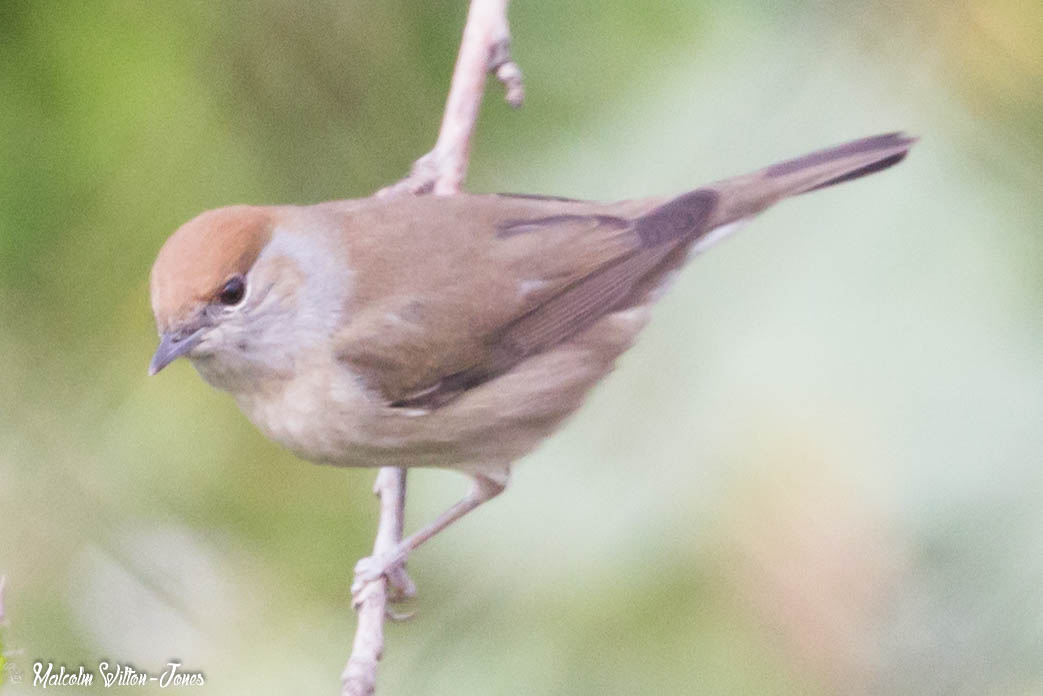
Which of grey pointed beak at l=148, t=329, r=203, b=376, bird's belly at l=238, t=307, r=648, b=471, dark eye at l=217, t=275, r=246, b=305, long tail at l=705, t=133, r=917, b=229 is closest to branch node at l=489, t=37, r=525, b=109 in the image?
long tail at l=705, t=133, r=917, b=229

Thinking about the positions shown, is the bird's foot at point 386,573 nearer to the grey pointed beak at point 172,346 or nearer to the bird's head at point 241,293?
the bird's head at point 241,293

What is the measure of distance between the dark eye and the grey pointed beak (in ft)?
0.36

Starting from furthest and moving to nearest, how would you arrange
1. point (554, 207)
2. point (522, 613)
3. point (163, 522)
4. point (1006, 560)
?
point (163, 522) → point (554, 207) → point (522, 613) → point (1006, 560)

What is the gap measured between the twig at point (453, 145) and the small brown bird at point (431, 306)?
4.4 inches

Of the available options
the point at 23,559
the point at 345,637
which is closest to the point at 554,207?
the point at 345,637

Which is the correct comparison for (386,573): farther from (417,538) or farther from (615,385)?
(615,385)

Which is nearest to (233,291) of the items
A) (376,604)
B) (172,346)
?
(172,346)

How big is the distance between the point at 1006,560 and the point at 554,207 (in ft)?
5.66

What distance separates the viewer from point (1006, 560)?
3230 millimetres

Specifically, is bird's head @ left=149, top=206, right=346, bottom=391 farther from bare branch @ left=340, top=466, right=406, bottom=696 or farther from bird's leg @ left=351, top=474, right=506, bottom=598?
bird's leg @ left=351, top=474, right=506, bottom=598

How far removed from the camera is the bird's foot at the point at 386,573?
3562 millimetres

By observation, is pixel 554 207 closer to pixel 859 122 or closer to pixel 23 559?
pixel 859 122

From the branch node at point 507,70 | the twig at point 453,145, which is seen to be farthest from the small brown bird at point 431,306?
the branch node at point 507,70

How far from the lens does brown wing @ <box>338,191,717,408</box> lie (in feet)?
11.1
